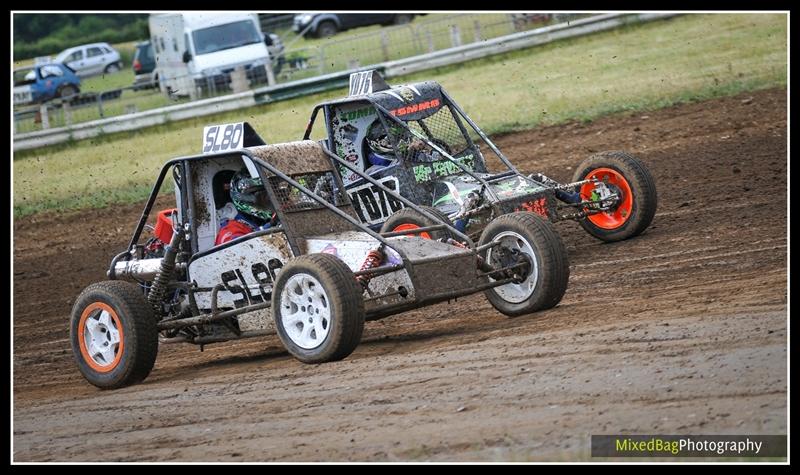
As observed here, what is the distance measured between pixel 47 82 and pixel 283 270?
89.3 ft

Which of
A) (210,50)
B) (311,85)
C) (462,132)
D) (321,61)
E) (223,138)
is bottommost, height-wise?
(462,132)

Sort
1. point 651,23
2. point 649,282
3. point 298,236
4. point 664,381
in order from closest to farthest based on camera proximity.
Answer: point 664,381
point 298,236
point 649,282
point 651,23

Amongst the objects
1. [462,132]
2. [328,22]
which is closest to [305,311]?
[462,132]

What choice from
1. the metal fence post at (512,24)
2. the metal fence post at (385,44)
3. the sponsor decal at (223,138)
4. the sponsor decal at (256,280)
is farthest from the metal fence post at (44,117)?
the sponsor decal at (256,280)

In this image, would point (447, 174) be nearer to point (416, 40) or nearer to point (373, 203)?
point (373, 203)

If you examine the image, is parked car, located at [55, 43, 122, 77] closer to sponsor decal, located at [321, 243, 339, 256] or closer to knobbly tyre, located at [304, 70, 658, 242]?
knobbly tyre, located at [304, 70, 658, 242]

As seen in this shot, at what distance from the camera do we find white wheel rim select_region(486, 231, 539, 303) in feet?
28.9

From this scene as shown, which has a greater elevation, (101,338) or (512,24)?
(512,24)

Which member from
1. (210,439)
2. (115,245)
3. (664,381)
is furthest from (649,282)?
(115,245)

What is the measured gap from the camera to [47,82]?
111 feet

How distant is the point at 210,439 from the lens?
6.95 metres

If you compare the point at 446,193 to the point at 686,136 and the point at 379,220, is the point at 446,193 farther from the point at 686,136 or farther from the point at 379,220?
the point at 686,136

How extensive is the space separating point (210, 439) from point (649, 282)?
Answer: 166 inches

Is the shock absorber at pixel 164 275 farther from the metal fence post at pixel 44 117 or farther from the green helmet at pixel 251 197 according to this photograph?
the metal fence post at pixel 44 117
